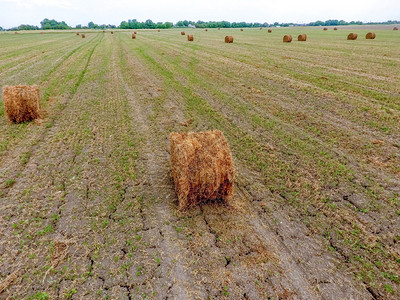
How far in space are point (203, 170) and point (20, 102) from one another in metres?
8.29

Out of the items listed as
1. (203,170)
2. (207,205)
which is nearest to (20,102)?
(203,170)

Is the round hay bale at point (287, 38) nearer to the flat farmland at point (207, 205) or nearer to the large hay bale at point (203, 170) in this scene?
the flat farmland at point (207, 205)

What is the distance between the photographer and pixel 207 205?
5.58 m

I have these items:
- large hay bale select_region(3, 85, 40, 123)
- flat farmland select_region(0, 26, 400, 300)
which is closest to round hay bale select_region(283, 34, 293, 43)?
flat farmland select_region(0, 26, 400, 300)

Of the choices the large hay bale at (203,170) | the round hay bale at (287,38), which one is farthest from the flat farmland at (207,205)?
the round hay bale at (287,38)

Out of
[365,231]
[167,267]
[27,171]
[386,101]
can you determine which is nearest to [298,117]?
[386,101]

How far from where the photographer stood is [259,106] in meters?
11.0

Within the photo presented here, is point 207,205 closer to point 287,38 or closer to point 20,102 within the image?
point 20,102

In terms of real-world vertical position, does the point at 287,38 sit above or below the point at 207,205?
above

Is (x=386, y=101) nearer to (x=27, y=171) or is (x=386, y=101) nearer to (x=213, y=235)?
(x=213, y=235)

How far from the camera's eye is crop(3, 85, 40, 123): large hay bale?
915 cm

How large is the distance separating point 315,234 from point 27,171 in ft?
23.8

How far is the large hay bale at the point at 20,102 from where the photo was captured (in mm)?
9148

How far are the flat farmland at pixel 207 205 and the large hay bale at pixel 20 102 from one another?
→ 16.4 inches
